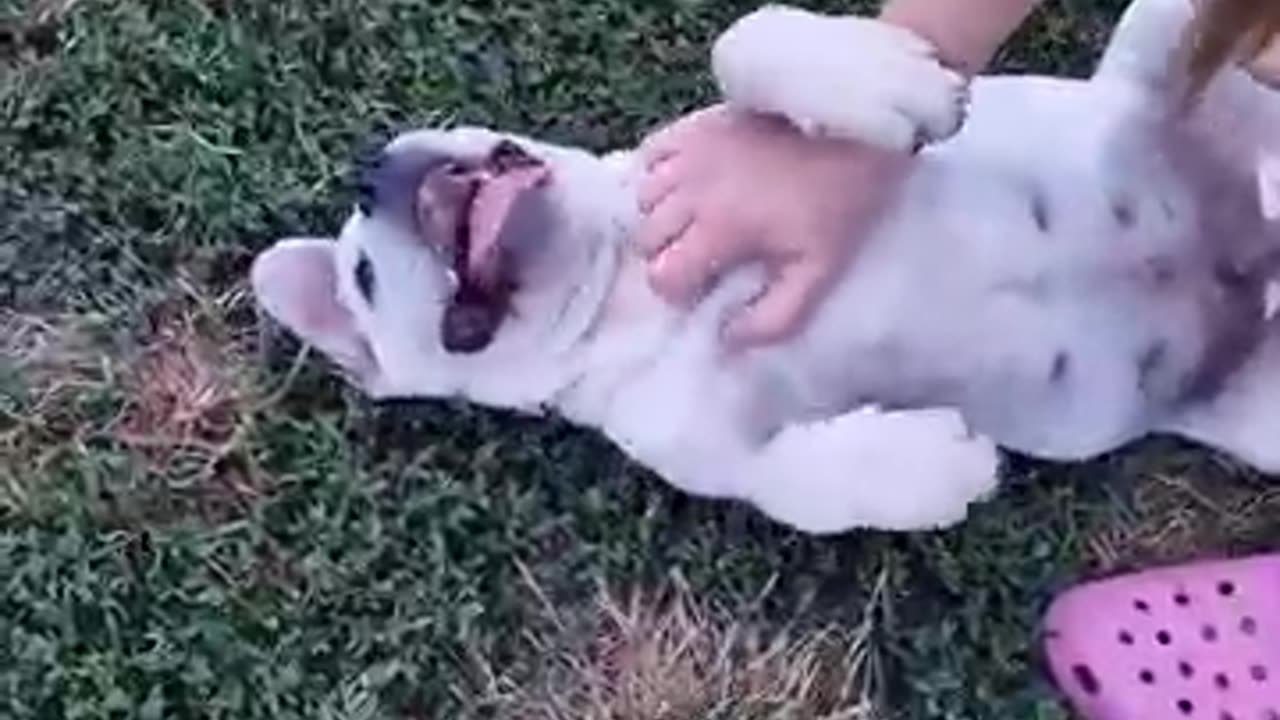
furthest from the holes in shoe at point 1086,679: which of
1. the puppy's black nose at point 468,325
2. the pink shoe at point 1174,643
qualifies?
the puppy's black nose at point 468,325

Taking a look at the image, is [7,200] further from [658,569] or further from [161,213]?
[658,569]

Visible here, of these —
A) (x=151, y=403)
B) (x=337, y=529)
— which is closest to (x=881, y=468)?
(x=337, y=529)

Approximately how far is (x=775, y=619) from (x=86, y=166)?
469 mm

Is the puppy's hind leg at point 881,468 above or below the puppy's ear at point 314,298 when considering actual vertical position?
above

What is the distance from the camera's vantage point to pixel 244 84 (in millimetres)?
1711

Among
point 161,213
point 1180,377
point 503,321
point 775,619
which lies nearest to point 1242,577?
point 1180,377

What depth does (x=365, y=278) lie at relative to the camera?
4.90 ft

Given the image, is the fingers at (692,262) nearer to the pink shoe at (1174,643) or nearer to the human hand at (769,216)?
the human hand at (769,216)

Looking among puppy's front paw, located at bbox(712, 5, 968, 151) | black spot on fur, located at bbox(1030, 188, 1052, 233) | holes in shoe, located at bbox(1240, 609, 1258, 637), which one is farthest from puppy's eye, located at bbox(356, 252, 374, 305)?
holes in shoe, located at bbox(1240, 609, 1258, 637)

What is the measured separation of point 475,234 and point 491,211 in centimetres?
1

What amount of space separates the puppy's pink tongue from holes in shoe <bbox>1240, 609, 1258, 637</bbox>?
43 cm

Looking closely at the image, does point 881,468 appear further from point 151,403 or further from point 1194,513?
point 151,403

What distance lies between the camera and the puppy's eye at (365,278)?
149 cm

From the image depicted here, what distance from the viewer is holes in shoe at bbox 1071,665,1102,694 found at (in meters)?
1.52
